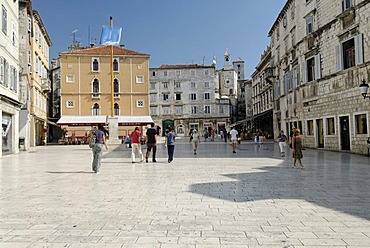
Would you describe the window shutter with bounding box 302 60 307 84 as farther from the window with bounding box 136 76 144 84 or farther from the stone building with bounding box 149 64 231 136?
the stone building with bounding box 149 64 231 136

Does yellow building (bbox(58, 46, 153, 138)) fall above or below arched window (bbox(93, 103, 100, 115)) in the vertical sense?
above

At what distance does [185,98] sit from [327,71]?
46821 millimetres

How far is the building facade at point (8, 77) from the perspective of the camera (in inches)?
844

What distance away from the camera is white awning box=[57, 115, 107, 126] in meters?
42.4

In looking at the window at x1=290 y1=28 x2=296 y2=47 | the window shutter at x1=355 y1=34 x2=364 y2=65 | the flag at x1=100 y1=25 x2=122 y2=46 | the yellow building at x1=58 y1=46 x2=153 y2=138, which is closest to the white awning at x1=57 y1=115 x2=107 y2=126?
the yellow building at x1=58 y1=46 x2=153 y2=138

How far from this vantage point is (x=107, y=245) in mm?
4715

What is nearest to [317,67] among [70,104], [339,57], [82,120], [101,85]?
[339,57]

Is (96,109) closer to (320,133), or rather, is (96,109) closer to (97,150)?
(320,133)

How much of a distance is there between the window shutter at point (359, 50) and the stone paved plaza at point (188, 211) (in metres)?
9.75

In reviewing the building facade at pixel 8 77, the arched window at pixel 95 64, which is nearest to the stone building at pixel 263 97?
the arched window at pixel 95 64

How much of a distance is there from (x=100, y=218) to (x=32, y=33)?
3427cm

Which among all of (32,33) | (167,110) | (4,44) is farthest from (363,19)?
(167,110)

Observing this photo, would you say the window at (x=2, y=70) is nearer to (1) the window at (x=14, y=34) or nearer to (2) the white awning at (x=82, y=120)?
(1) the window at (x=14, y=34)

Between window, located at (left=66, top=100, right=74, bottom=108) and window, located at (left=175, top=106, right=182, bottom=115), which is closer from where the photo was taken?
window, located at (left=66, top=100, right=74, bottom=108)
